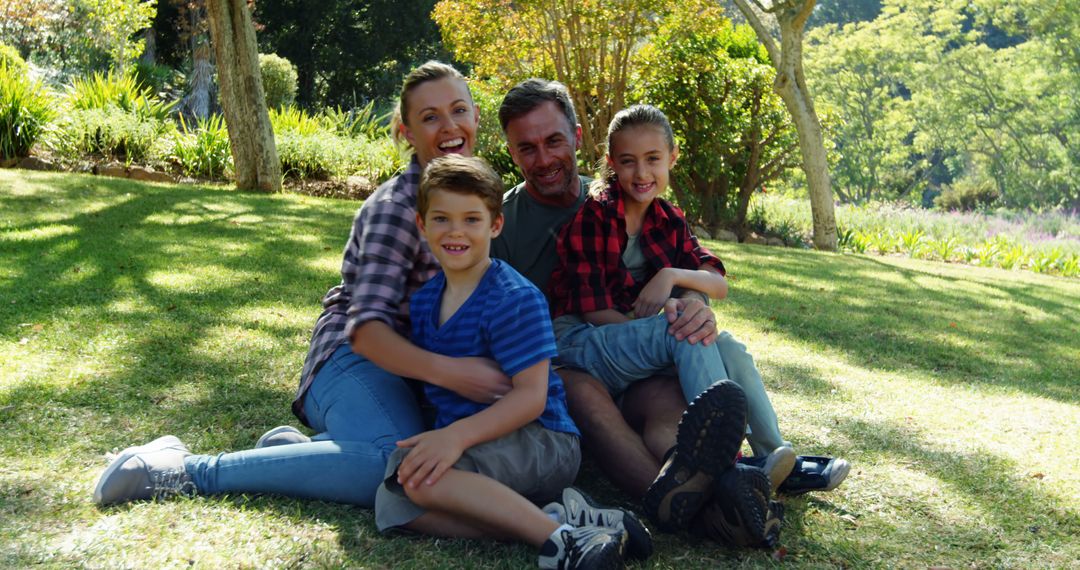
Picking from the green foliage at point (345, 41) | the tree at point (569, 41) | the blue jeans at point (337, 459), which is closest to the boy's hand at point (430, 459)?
the blue jeans at point (337, 459)

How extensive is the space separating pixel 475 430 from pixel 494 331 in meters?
→ 0.28

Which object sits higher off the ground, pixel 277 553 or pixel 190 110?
pixel 190 110

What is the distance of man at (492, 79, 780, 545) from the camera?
7.88 feet

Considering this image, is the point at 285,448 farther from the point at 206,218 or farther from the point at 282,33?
the point at 282,33

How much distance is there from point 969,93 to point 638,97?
29.8m

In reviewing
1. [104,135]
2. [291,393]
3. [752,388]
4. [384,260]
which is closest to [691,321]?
[752,388]

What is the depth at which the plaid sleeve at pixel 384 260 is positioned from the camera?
2701 mm

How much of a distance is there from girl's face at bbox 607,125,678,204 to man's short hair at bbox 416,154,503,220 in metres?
→ 0.70

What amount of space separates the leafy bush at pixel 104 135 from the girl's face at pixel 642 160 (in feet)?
28.3

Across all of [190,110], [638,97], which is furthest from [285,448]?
[190,110]

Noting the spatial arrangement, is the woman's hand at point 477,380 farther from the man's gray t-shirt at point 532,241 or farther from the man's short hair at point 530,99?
the man's short hair at point 530,99

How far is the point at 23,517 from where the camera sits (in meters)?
2.52

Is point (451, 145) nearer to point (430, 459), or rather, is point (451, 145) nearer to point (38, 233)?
point (430, 459)

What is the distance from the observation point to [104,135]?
10250 mm
